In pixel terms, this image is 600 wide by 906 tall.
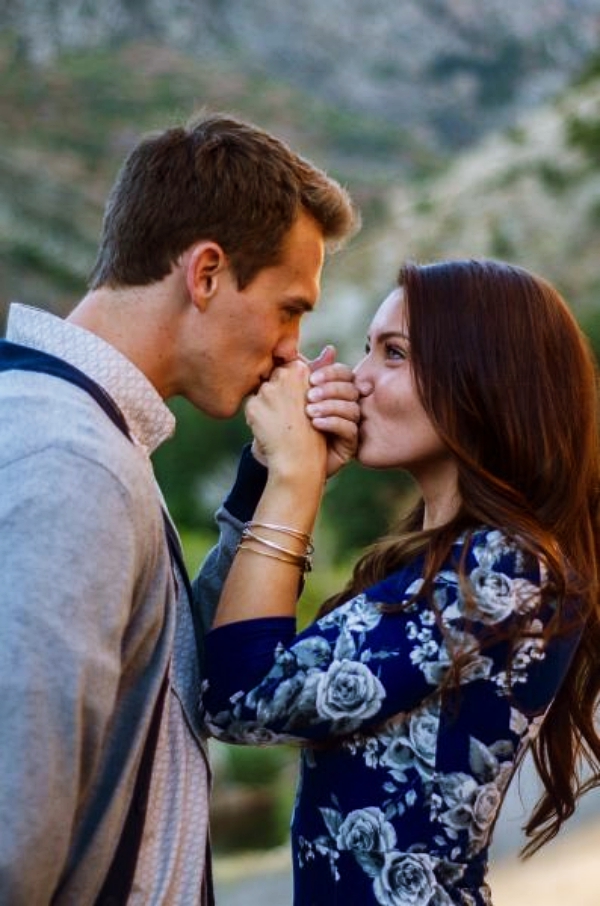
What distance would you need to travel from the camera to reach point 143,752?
7.70 ft

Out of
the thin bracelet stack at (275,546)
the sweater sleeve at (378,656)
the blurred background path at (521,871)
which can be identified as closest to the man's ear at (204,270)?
the thin bracelet stack at (275,546)

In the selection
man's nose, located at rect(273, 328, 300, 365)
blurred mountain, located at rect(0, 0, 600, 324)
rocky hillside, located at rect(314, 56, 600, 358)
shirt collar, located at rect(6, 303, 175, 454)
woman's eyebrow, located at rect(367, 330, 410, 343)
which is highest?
blurred mountain, located at rect(0, 0, 600, 324)

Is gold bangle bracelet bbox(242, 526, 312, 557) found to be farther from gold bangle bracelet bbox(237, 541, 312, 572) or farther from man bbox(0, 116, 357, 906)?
man bbox(0, 116, 357, 906)

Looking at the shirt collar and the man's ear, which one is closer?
the shirt collar

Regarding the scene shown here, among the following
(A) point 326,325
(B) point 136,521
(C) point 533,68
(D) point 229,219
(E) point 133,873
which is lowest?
(E) point 133,873

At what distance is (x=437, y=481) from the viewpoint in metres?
2.96

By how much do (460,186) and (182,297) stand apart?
2210 centimetres

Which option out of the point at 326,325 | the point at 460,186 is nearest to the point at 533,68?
the point at 460,186

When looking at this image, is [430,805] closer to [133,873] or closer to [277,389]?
[133,873]

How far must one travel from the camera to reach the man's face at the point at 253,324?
2820mm

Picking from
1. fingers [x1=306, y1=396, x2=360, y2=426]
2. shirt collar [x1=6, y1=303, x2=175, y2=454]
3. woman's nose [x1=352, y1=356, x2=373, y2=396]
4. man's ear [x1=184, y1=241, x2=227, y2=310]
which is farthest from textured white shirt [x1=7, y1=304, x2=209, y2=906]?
woman's nose [x1=352, y1=356, x2=373, y2=396]

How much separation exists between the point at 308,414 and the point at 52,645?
3.28 feet

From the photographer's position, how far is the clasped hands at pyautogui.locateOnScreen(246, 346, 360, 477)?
9.52 feet

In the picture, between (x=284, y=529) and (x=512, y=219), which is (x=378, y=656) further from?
(x=512, y=219)
